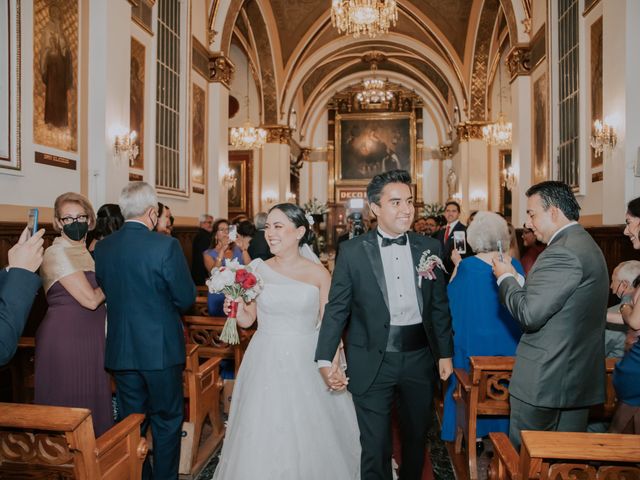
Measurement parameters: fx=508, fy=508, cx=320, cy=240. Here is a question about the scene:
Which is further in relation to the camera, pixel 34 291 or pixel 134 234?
pixel 134 234

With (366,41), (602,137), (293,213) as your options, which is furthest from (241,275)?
(366,41)

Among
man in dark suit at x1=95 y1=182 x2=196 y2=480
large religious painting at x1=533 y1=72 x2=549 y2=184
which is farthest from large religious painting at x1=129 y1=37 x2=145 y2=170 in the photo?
large religious painting at x1=533 y1=72 x2=549 y2=184

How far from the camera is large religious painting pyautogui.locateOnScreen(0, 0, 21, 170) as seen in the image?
5070 millimetres

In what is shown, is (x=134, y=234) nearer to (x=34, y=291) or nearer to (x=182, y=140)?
(x=34, y=291)

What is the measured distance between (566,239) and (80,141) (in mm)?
5968

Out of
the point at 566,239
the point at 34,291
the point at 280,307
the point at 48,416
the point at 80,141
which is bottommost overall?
the point at 48,416

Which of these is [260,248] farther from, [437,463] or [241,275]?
[437,463]

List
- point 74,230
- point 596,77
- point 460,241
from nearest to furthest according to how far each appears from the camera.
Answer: point 74,230, point 460,241, point 596,77

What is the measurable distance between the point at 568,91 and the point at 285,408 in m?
7.17

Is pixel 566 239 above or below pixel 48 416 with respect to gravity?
above

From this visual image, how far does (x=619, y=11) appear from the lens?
5961 millimetres

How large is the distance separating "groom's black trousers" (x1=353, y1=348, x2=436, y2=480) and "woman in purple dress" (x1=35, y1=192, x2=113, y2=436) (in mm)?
1687

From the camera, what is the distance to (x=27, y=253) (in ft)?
6.31

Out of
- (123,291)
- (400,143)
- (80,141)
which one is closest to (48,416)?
(123,291)
